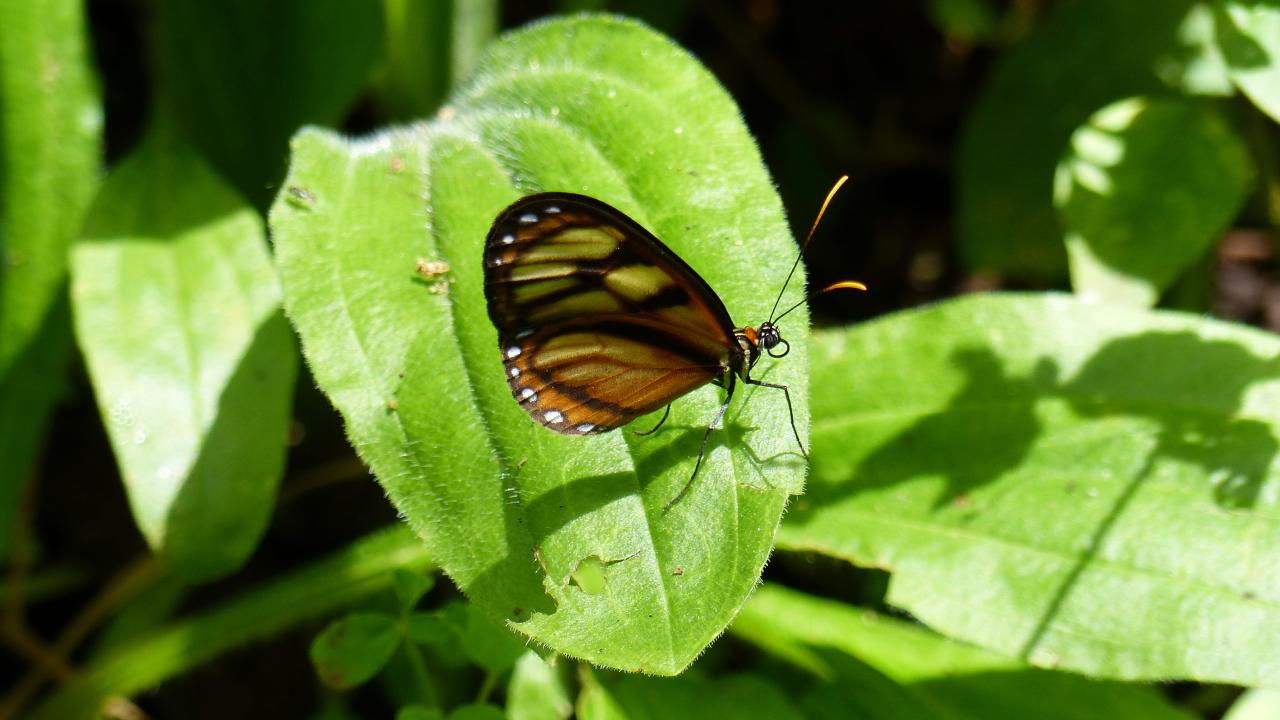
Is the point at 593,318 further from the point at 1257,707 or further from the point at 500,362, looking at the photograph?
the point at 1257,707

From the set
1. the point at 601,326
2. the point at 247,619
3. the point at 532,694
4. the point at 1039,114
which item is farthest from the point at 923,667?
the point at 1039,114

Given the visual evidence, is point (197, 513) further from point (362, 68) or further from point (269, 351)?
point (362, 68)

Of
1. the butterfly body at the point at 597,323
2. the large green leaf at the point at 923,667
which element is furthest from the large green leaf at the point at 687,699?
the butterfly body at the point at 597,323

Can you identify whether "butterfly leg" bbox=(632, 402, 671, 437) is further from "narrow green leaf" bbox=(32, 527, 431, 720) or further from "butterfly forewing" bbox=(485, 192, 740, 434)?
"narrow green leaf" bbox=(32, 527, 431, 720)

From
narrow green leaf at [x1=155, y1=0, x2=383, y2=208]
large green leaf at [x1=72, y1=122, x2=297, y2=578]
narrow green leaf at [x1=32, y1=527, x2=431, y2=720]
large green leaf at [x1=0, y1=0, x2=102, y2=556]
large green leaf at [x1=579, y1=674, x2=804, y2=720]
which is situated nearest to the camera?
large green leaf at [x1=579, y1=674, x2=804, y2=720]

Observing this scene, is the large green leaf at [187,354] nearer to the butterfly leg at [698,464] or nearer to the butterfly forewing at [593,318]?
the butterfly forewing at [593,318]

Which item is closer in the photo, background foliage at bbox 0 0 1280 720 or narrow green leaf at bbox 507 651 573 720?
background foliage at bbox 0 0 1280 720

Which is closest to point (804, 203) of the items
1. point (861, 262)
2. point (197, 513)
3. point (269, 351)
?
point (861, 262)

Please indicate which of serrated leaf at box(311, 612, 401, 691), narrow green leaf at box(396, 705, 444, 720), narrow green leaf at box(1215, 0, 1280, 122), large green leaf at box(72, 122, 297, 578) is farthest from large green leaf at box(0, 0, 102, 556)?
narrow green leaf at box(1215, 0, 1280, 122)
